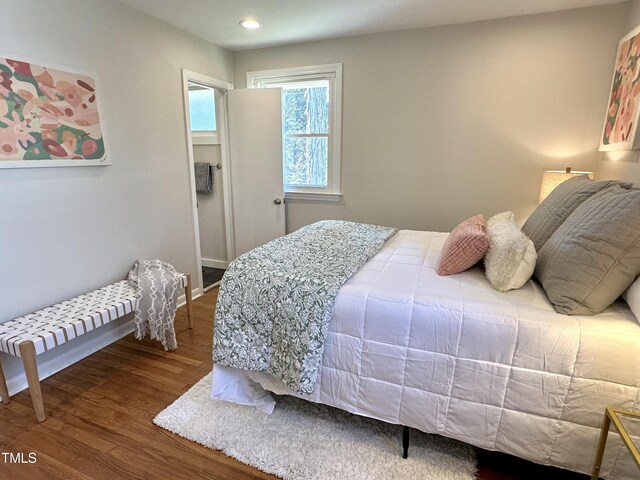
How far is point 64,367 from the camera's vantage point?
7.49 ft

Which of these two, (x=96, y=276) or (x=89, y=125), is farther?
(x=96, y=276)

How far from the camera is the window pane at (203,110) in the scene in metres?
3.95

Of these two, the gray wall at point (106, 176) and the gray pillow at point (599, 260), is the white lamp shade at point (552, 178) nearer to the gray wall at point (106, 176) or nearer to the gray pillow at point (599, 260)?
the gray pillow at point (599, 260)

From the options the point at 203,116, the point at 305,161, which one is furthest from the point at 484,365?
the point at 203,116

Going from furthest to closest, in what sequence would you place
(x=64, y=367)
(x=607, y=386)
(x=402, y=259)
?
(x=64, y=367) < (x=402, y=259) < (x=607, y=386)

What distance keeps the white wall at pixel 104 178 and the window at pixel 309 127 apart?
30.0 inches

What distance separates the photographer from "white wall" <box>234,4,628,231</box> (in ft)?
8.63

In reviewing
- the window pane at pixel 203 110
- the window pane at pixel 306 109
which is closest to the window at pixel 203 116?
the window pane at pixel 203 110

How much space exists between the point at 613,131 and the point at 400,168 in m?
1.51

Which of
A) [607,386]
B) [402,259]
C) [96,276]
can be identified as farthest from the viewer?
[96,276]

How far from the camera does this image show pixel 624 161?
224 cm

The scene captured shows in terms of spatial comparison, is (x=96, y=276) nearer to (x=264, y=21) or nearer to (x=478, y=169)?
(x=264, y=21)

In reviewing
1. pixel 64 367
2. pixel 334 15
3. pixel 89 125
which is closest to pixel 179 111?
pixel 89 125

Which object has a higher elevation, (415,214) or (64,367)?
(415,214)
